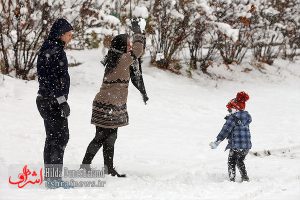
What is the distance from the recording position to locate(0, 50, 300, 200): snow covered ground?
4609 mm

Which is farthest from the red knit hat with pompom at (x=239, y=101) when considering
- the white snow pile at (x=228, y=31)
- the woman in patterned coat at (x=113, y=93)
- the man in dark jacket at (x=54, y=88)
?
the white snow pile at (x=228, y=31)

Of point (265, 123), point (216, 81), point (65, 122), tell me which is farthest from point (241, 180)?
point (216, 81)

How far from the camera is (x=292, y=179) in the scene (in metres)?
5.47

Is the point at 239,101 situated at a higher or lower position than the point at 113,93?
lower

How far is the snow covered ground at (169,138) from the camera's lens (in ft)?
15.1

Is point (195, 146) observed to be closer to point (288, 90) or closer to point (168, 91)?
point (168, 91)

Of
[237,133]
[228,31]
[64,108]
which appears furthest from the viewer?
[228,31]

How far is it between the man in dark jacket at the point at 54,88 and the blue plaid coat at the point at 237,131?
1.96m

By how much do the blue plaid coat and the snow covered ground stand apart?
472 millimetres

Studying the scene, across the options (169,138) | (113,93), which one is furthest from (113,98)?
(169,138)

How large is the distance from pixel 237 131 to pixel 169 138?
2269 mm

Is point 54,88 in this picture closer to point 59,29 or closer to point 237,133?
point 59,29

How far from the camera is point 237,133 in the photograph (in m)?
5.34

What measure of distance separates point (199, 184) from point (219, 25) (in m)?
6.70
